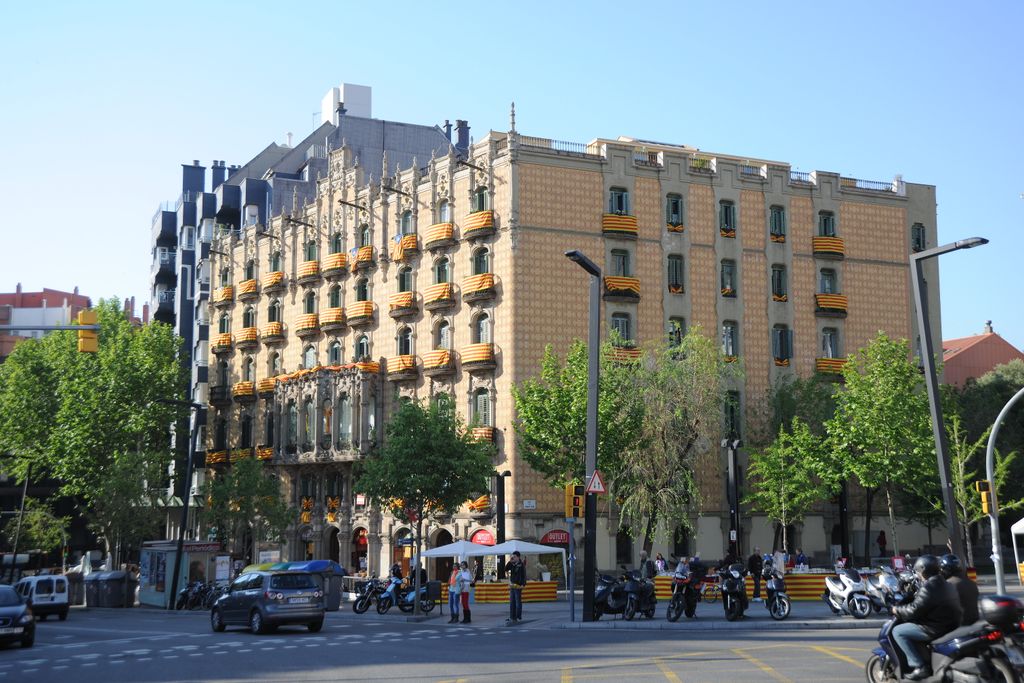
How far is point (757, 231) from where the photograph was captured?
58406mm

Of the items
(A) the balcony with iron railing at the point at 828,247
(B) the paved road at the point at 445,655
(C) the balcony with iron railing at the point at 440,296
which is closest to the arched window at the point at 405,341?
(C) the balcony with iron railing at the point at 440,296

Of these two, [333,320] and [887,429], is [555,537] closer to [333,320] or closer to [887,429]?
[887,429]

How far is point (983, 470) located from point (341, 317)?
107ft

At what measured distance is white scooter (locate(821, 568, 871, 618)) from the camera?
1109 inches

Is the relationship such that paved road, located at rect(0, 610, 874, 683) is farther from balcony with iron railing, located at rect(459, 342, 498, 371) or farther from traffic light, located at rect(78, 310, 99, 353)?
balcony with iron railing, located at rect(459, 342, 498, 371)

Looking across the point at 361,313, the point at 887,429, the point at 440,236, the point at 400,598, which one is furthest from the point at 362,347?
the point at 887,429

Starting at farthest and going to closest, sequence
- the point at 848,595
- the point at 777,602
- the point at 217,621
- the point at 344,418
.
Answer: the point at 344,418 < the point at 217,621 < the point at 848,595 < the point at 777,602

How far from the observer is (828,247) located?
2325 inches

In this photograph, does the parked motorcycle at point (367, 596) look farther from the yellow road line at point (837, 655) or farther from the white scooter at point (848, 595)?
the yellow road line at point (837, 655)

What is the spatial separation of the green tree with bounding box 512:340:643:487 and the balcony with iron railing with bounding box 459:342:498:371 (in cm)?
493

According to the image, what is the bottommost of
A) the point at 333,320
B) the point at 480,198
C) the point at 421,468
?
the point at 421,468

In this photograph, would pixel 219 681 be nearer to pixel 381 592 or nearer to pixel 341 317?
pixel 381 592

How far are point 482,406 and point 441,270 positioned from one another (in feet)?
24.5

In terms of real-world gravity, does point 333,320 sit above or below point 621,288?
above
